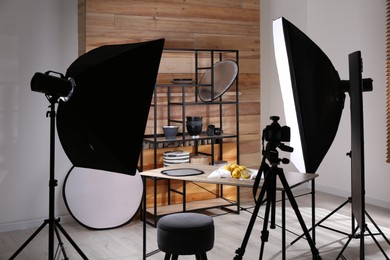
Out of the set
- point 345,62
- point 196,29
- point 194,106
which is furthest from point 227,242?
point 345,62

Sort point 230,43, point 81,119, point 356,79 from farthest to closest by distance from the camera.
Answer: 1. point 230,43
2. point 81,119
3. point 356,79

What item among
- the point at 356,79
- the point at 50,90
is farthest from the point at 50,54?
the point at 356,79

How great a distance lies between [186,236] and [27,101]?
2368 mm

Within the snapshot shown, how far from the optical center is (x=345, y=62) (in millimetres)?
5879

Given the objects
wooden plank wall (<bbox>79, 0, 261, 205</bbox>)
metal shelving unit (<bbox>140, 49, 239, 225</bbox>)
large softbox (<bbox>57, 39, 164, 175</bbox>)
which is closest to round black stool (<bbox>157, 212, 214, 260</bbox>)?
large softbox (<bbox>57, 39, 164, 175</bbox>)

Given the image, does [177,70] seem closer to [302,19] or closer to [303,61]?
[302,19]

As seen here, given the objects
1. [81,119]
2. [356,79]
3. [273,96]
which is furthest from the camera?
[273,96]

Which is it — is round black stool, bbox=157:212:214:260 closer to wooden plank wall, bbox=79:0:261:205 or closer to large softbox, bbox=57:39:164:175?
large softbox, bbox=57:39:164:175

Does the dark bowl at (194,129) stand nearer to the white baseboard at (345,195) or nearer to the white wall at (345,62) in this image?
the white wall at (345,62)

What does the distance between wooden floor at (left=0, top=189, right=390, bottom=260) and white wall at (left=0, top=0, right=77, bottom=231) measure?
26 cm

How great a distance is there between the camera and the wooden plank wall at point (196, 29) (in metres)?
4.72

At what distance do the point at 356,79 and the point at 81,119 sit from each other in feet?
3.97

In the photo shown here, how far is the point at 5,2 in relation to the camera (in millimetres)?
4355

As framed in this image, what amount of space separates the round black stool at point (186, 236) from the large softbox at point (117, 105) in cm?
70
